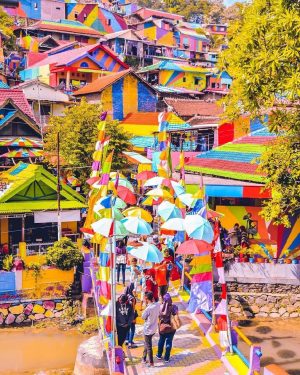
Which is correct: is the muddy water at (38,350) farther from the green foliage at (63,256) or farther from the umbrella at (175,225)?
the umbrella at (175,225)

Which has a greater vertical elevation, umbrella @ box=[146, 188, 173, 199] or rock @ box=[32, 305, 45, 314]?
umbrella @ box=[146, 188, 173, 199]

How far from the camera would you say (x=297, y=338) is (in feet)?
59.9

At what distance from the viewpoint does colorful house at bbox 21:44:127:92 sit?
4806 centimetres

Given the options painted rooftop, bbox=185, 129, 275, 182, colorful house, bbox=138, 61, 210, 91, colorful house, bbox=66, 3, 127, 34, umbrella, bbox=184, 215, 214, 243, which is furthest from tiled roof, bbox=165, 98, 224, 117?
colorful house, bbox=66, 3, 127, 34

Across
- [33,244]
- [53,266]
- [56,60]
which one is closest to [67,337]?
[53,266]

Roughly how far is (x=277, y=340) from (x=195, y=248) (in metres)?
7.22

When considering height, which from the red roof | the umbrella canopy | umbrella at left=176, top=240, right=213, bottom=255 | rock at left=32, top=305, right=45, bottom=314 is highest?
the red roof

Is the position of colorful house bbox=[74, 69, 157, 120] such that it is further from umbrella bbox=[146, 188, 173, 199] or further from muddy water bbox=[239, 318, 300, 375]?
muddy water bbox=[239, 318, 300, 375]

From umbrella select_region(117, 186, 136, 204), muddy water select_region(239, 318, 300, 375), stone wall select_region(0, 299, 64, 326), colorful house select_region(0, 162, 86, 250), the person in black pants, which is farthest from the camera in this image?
colorful house select_region(0, 162, 86, 250)

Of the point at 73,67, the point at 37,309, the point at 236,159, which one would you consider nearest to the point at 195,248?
the point at 37,309

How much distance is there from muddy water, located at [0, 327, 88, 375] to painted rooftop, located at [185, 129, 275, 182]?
975 cm

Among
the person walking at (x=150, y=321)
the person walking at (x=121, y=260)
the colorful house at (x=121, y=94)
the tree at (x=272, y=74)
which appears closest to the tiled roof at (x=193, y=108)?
the colorful house at (x=121, y=94)

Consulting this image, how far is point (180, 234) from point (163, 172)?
2.41 meters

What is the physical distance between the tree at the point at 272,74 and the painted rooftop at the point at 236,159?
5.48 m
